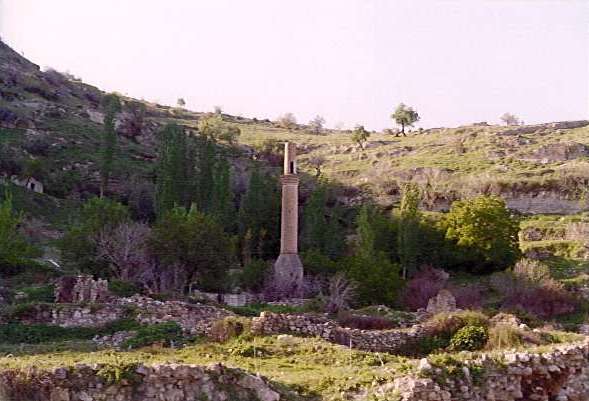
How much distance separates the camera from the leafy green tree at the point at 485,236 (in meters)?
33.8

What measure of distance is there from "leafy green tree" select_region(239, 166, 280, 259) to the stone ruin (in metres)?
16.2

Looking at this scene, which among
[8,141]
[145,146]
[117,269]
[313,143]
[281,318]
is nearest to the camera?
[281,318]

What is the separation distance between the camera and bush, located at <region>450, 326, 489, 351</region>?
16328mm

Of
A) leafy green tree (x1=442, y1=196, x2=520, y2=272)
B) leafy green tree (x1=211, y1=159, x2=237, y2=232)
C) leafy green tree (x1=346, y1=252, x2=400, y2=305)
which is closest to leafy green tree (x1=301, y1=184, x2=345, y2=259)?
leafy green tree (x1=211, y1=159, x2=237, y2=232)

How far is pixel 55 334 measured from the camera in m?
16.8

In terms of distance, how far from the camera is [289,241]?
30094 mm

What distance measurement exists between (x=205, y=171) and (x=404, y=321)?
61.1ft

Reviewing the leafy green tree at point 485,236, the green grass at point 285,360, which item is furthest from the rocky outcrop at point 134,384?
the leafy green tree at point 485,236

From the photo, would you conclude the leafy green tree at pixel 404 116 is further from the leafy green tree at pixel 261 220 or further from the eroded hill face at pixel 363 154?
the leafy green tree at pixel 261 220

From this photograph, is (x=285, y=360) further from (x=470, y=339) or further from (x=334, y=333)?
(x=470, y=339)

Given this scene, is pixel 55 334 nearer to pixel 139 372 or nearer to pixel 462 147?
pixel 139 372

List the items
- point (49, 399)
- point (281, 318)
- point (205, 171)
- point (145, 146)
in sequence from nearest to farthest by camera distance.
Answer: point (49, 399)
point (281, 318)
point (205, 171)
point (145, 146)

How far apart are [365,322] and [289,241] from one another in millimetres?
10315

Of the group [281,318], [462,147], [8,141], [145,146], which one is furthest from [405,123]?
[281,318]
